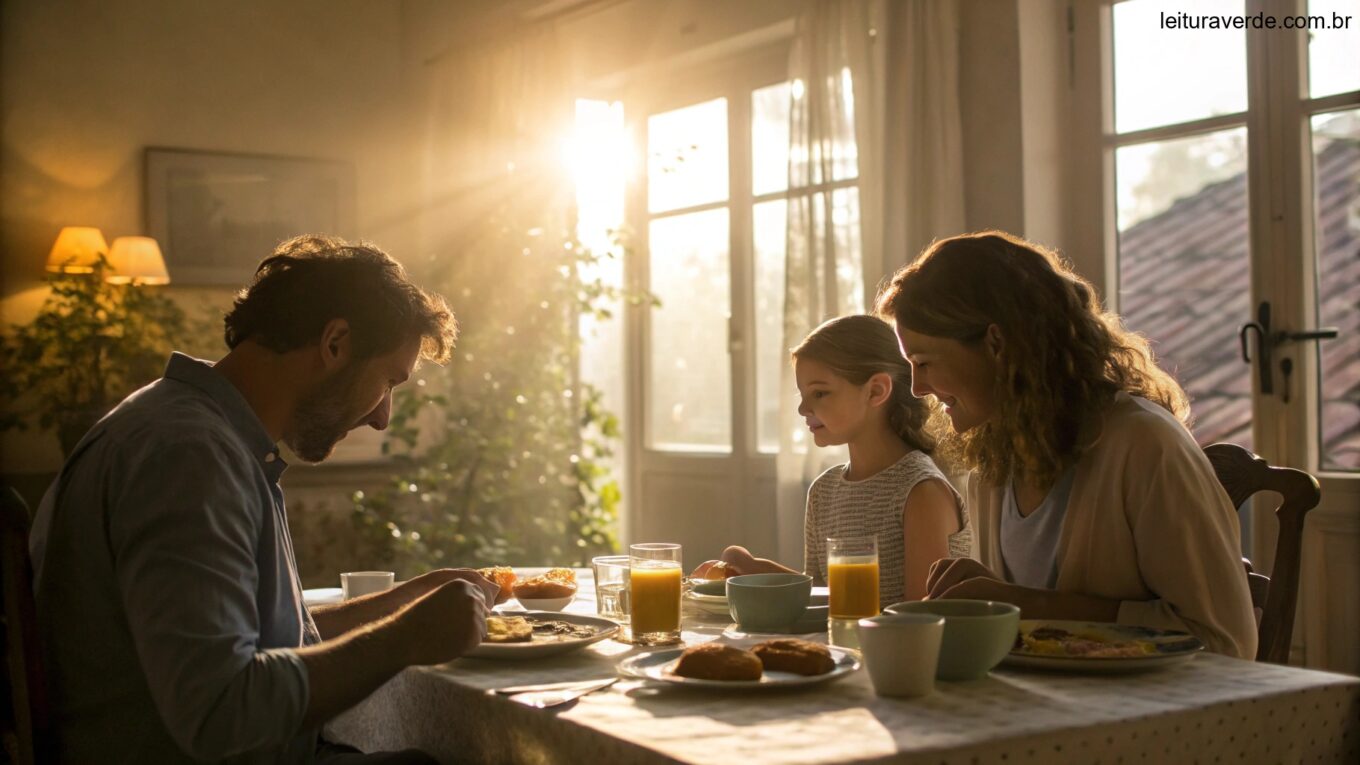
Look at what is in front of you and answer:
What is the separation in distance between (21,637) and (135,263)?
3726 mm

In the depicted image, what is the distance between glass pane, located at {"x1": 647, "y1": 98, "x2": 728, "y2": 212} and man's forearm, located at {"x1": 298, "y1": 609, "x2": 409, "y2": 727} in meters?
3.73

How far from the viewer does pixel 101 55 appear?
4902mm

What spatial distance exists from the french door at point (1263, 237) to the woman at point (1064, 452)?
4.93 feet

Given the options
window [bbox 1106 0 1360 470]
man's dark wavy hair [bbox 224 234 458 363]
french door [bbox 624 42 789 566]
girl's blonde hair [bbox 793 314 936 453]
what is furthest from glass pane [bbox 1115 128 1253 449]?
man's dark wavy hair [bbox 224 234 458 363]

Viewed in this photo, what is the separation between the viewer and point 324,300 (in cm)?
154

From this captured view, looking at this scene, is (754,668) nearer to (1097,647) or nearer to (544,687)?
(544,687)

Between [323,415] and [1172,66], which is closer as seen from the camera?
[323,415]

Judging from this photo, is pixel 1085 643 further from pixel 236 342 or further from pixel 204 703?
pixel 236 342

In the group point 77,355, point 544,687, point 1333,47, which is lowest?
point 544,687

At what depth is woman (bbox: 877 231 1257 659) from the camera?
1.55 metres

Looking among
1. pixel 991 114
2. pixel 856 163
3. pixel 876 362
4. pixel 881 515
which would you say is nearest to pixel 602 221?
pixel 856 163

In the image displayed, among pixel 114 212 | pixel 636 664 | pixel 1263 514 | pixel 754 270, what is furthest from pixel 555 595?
pixel 114 212

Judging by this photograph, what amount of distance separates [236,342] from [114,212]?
3784 millimetres

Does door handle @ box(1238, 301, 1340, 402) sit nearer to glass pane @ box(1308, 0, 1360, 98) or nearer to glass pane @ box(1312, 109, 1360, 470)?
glass pane @ box(1312, 109, 1360, 470)
